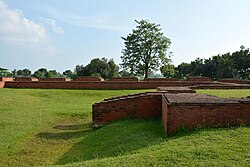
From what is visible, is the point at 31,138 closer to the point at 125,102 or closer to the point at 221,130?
the point at 125,102

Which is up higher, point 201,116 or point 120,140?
point 201,116

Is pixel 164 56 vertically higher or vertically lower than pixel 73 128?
higher

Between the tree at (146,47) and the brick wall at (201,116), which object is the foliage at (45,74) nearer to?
the tree at (146,47)

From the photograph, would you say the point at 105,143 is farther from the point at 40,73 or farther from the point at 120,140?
the point at 40,73

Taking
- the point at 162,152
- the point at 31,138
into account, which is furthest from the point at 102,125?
the point at 162,152

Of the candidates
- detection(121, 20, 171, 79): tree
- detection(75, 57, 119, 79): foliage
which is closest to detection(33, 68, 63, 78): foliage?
detection(75, 57, 119, 79): foliage

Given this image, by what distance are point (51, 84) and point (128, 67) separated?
1275 centimetres

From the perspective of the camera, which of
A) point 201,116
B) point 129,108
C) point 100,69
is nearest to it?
point 201,116

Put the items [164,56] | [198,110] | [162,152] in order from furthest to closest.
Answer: [164,56], [198,110], [162,152]

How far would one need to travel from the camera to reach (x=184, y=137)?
392 cm

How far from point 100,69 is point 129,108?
30.2 metres

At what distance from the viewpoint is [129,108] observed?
21.7 ft

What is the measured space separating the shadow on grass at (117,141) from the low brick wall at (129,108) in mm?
409

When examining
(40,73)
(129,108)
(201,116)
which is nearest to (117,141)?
(201,116)
